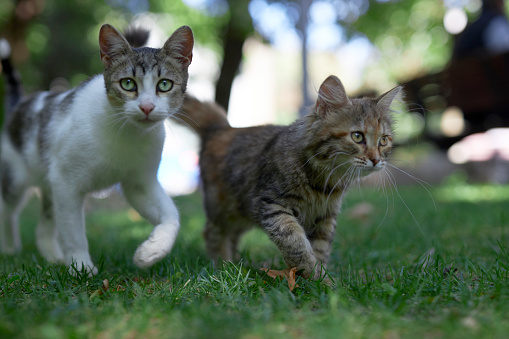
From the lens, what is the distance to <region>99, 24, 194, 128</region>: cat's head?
8.43ft

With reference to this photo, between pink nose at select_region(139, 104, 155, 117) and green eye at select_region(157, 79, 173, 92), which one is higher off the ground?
green eye at select_region(157, 79, 173, 92)

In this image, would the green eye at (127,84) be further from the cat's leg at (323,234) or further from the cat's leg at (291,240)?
the cat's leg at (323,234)

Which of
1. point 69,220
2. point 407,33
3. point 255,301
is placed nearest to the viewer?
point 255,301

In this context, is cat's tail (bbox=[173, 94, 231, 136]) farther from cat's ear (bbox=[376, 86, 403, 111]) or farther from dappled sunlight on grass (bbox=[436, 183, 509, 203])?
dappled sunlight on grass (bbox=[436, 183, 509, 203])

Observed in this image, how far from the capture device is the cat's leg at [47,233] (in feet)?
12.2

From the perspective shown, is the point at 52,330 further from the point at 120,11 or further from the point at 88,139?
the point at 120,11

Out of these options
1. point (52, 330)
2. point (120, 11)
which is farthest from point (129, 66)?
point (120, 11)

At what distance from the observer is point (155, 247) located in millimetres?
2512

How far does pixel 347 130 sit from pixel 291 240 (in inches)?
31.1

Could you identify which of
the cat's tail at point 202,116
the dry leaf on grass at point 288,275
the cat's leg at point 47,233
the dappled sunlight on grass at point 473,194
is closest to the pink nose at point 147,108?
the dry leaf on grass at point 288,275

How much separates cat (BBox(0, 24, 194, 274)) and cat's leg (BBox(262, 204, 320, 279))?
0.64m

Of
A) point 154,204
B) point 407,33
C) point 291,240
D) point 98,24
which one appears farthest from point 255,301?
point 407,33

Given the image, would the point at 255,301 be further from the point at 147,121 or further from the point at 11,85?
the point at 11,85

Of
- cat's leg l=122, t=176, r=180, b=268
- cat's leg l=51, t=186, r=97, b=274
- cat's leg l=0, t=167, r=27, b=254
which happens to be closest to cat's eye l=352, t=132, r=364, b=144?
cat's leg l=122, t=176, r=180, b=268
